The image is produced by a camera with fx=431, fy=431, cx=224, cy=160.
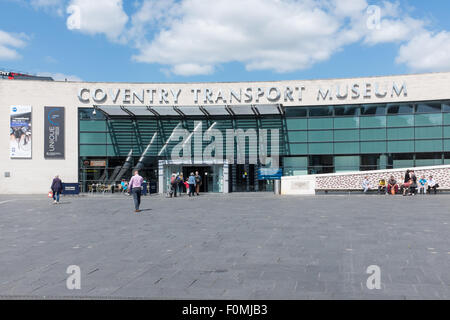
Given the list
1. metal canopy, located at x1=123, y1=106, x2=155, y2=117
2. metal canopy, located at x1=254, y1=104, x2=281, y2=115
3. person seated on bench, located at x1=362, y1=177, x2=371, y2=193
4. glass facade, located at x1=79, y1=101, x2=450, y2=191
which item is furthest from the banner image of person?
person seated on bench, located at x1=362, y1=177, x2=371, y2=193

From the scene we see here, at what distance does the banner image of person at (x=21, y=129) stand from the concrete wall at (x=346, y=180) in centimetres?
1964

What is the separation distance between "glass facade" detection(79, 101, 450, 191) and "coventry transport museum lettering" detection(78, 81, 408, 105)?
35.8 inches

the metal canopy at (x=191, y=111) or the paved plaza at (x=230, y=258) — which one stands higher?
the metal canopy at (x=191, y=111)

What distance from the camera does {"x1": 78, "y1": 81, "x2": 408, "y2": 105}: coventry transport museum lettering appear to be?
31.9m

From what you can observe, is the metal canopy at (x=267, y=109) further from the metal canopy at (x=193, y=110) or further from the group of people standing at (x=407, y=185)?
the group of people standing at (x=407, y=185)

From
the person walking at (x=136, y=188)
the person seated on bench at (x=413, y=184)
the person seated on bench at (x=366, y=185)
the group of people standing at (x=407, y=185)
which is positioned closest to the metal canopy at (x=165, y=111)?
the person seated on bench at (x=366, y=185)

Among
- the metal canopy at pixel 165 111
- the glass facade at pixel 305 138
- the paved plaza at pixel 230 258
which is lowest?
the paved plaza at pixel 230 258

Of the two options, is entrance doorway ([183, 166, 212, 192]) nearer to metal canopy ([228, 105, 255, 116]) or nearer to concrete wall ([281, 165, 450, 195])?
metal canopy ([228, 105, 255, 116])

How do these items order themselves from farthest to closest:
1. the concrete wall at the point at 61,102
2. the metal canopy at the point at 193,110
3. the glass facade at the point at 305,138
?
the concrete wall at the point at 61,102, the metal canopy at the point at 193,110, the glass facade at the point at 305,138

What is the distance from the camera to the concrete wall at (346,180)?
2738cm

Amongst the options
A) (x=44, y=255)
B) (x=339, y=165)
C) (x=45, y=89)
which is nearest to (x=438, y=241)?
(x=44, y=255)

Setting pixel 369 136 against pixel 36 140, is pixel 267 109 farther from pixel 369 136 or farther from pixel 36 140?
pixel 36 140

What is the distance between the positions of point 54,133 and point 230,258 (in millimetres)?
29311
